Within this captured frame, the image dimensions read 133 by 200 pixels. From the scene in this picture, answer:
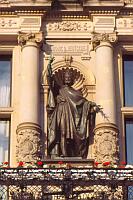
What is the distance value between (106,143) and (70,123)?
114 centimetres

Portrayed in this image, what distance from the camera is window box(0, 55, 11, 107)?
77.8 feet

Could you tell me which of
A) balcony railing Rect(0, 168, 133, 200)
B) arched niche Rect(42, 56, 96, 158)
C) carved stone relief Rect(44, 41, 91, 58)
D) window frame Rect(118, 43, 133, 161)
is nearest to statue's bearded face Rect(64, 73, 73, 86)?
arched niche Rect(42, 56, 96, 158)

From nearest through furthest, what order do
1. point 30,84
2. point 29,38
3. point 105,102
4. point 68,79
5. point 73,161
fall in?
point 73,161 < point 105,102 < point 30,84 < point 68,79 < point 29,38

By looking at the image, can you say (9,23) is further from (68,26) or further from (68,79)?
(68,79)

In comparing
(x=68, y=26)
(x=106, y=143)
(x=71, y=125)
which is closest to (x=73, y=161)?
(x=106, y=143)

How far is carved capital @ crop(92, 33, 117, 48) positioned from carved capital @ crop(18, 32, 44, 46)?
1455 mm

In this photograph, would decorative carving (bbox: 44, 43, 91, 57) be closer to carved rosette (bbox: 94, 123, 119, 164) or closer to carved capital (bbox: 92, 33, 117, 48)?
carved capital (bbox: 92, 33, 117, 48)

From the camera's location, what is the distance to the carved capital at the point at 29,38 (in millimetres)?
23500

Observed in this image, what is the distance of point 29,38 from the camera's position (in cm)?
2350

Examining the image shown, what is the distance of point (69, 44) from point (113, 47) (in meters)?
1.22

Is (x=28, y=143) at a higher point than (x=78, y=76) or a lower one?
lower

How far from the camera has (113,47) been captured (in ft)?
77.7

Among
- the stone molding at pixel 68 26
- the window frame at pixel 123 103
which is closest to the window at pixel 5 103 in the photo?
the stone molding at pixel 68 26

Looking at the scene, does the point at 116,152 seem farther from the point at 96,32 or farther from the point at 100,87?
the point at 96,32
